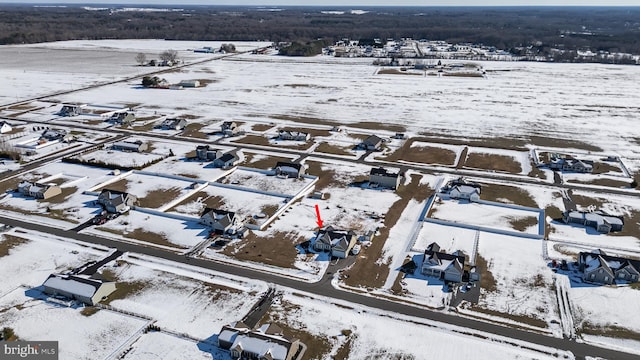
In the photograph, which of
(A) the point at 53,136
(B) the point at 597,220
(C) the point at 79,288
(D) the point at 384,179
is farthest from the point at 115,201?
(B) the point at 597,220

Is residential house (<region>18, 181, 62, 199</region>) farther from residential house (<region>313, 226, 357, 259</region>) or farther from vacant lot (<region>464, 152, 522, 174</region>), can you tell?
vacant lot (<region>464, 152, 522, 174</region>)

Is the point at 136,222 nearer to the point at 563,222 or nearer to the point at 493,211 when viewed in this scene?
the point at 493,211

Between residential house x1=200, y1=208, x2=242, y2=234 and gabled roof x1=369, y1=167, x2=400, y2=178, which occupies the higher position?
gabled roof x1=369, y1=167, x2=400, y2=178

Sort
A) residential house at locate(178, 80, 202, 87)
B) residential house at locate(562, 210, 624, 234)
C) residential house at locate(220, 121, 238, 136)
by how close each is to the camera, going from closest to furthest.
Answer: residential house at locate(562, 210, 624, 234) → residential house at locate(220, 121, 238, 136) → residential house at locate(178, 80, 202, 87)

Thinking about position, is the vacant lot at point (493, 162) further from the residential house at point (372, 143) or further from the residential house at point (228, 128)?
the residential house at point (228, 128)

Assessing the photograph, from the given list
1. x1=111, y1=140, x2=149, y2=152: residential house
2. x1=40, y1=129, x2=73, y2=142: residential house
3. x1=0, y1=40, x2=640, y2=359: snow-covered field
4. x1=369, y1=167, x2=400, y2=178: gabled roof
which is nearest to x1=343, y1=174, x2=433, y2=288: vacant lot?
x1=0, y1=40, x2=640, y2=359: snow-covered field

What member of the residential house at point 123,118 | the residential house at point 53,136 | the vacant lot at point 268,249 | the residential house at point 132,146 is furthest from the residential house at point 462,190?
the residential house at point 53,136

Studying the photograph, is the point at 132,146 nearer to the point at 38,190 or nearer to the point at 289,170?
the point at 38,190
